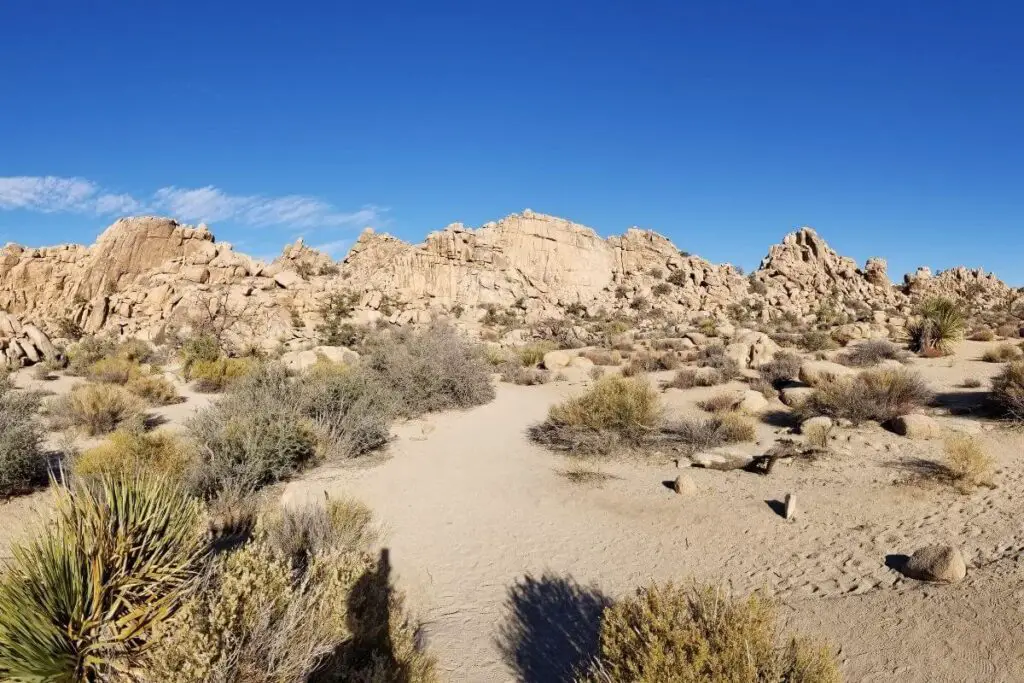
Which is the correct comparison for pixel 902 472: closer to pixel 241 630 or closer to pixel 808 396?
pixel 808 396

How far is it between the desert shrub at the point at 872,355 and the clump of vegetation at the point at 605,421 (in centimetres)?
930

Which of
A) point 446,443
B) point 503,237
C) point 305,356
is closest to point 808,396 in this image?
point 446,443

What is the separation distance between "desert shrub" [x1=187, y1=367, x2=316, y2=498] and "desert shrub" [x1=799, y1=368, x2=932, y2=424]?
343 inches

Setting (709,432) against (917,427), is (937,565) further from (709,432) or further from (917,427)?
(917,427)

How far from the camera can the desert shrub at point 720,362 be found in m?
13.7

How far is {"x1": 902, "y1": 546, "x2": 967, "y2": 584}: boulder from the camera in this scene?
155 inches

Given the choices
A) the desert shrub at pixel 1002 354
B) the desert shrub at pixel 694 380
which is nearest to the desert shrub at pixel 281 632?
the desert shrub at pixel 694 380

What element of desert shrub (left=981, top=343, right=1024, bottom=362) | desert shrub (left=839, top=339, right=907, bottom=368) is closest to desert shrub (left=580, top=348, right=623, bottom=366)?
desert shrub (left=839, top=339, right=907, bottom=368)

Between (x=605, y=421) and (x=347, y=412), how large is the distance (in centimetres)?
459

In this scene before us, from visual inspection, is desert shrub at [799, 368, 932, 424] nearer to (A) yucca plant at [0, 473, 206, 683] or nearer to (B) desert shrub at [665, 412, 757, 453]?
(B) desert shrub at [665, 412, 757, 453]

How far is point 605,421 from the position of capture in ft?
29.2

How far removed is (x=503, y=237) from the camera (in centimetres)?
4088

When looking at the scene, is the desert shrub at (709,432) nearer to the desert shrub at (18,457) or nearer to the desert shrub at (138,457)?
the desert shrub at (138,457)

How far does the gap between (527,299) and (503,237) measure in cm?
661
